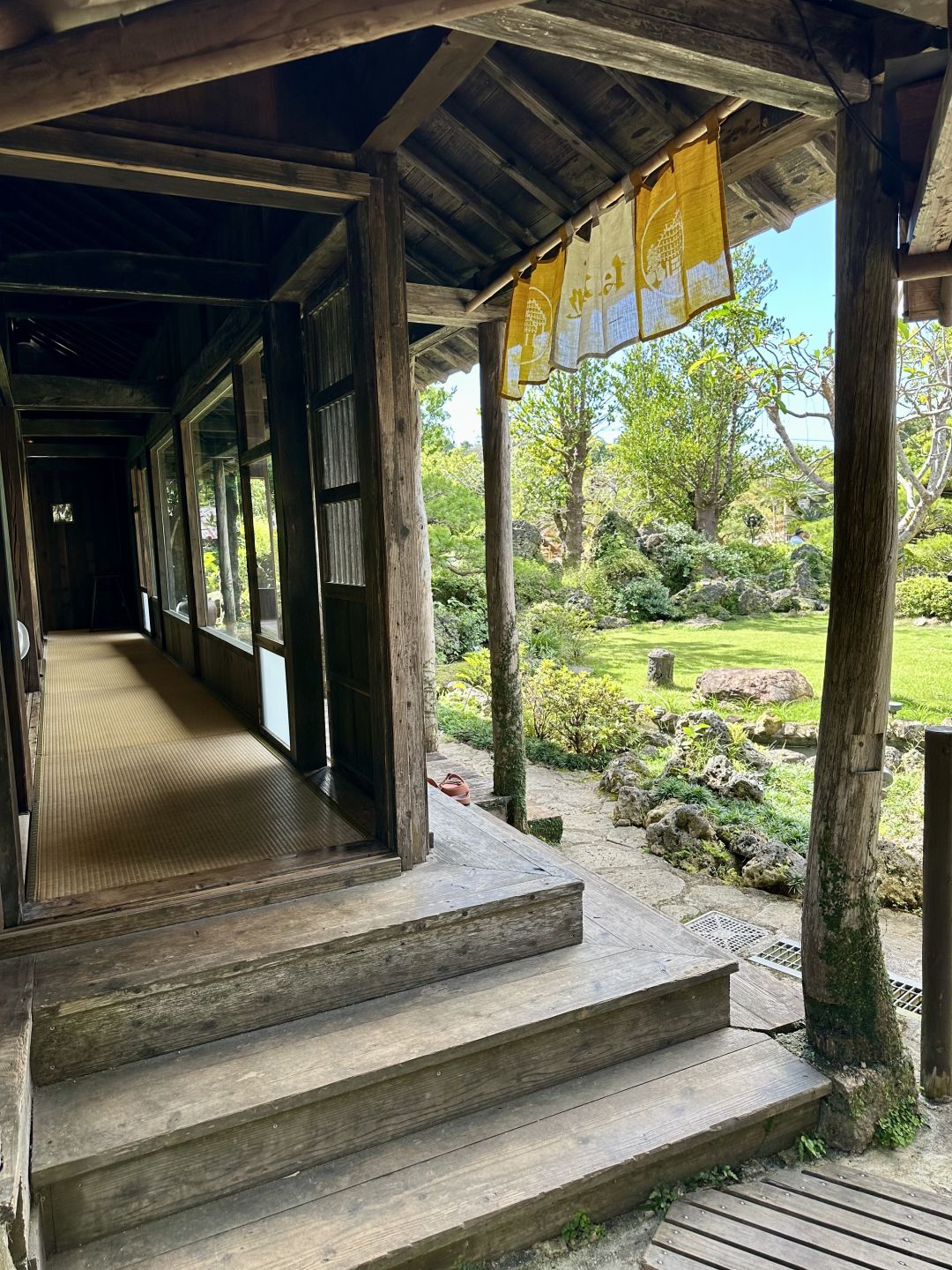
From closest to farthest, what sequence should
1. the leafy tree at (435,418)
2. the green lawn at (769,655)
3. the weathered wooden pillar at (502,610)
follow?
the weathered wooden pillar at (502,610) < the green lawn at (769,655) < the leafy tree at (435,418)

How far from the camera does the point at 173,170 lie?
2557 mm

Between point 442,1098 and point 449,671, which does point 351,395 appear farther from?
point 449,671

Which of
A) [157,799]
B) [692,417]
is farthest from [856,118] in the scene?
[692,417]

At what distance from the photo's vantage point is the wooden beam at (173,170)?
95.1 inches

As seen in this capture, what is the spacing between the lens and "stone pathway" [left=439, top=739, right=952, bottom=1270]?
211cm

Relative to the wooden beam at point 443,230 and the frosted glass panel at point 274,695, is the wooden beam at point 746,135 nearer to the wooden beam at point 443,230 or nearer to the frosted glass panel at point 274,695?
the wooden beam at point 443,230

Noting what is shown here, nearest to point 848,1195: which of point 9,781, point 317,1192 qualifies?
point 317,1192

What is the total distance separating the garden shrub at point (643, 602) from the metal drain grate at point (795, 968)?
12788 millimetres

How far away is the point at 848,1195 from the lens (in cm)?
224

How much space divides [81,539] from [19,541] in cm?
588

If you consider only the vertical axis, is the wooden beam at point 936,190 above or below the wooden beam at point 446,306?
below

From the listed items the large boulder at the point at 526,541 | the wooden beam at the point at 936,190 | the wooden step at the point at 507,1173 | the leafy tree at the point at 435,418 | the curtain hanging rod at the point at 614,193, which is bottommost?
the wooden step at the point at 507,1173

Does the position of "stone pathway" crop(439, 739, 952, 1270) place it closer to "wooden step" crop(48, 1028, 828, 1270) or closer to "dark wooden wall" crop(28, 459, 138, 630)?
"wooden step" crop(48, 1028, 828, 1270)

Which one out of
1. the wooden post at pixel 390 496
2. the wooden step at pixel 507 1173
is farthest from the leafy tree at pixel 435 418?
the wooden step at pixel 507 1173
